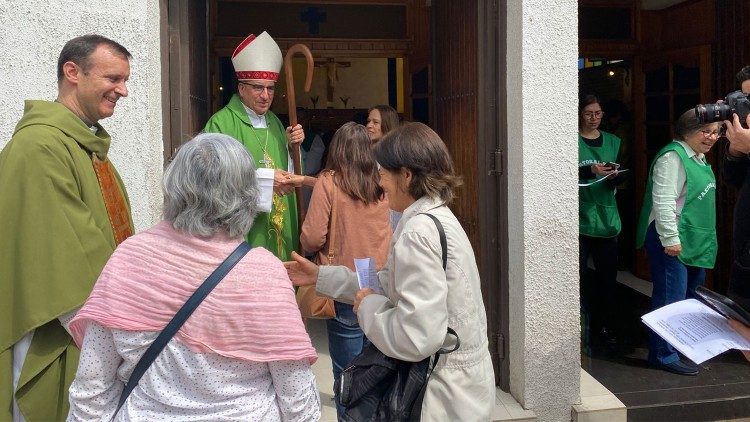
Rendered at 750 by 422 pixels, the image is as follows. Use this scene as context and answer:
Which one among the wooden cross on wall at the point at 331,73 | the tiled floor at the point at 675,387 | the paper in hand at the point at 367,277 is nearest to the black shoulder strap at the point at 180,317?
the paper in hand at the point at 367,277

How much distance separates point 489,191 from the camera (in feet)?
14.6

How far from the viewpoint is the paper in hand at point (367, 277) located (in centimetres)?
282

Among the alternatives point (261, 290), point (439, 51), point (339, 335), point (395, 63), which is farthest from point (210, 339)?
point (395, 63)

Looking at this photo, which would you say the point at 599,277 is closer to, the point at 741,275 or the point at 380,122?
the point at 380,122

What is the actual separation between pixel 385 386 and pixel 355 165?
1604 millimetres

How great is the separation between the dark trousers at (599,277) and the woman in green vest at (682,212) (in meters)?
0.43

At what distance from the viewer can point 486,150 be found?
14.6 feet

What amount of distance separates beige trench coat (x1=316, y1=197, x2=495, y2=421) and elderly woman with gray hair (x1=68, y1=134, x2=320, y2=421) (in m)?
0.46

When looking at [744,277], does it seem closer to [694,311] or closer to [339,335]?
[694,311]

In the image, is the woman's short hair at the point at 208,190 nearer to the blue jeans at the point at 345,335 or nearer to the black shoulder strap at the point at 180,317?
the black shoulder strap at the point at 180,317


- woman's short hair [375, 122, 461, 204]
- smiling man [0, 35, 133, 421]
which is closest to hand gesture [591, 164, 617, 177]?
woman's short hair [375, 122, 461, 204]

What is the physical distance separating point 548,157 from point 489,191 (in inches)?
16.3

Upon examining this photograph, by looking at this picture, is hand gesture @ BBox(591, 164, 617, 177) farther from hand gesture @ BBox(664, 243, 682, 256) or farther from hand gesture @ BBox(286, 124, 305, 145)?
hand gesture @ BBox(286, 124, 305, 145)

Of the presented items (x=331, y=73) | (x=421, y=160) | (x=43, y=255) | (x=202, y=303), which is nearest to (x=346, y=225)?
(x=421, y=160)
